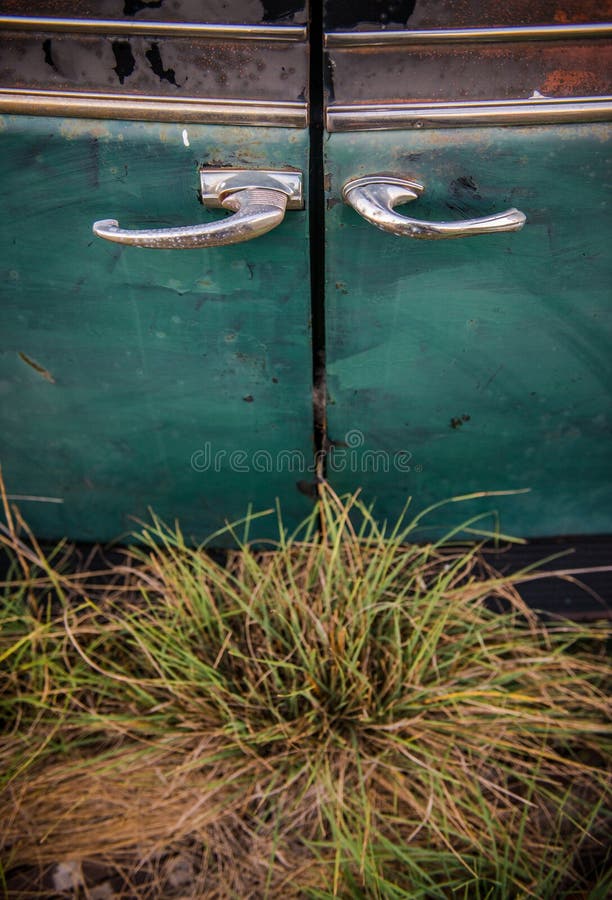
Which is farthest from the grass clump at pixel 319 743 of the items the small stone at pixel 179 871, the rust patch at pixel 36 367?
the rust patch at pixel 36 367

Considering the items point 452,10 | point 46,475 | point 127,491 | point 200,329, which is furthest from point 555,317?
point 46,475

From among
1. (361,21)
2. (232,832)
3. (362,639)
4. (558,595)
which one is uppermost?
(361,21)

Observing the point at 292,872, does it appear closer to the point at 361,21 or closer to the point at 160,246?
the point at 160,246

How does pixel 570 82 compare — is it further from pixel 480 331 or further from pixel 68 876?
pixel 68 876

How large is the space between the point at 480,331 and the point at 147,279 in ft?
1.77

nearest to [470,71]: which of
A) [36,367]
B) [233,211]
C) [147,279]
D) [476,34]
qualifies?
[476,34]

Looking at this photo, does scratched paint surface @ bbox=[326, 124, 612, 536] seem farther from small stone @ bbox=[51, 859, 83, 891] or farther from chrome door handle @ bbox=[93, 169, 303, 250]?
small stone @ bbox=[51, 859, 83, 891]

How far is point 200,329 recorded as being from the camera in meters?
1.05

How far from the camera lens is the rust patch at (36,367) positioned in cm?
112

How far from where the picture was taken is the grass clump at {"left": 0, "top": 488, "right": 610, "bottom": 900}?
110 cm

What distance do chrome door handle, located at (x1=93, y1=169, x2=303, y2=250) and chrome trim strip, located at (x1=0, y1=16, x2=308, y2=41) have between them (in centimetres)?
16

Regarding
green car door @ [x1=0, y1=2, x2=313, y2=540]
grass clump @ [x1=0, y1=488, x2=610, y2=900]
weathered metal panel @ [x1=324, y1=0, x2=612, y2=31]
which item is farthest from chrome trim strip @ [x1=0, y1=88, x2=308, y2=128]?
grass clump @ [x1=0, y1=488, x2=610, y2=900]

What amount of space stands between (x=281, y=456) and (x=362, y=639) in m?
0.37

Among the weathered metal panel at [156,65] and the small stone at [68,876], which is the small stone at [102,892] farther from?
the weathered metal panel at [156,65]
